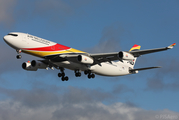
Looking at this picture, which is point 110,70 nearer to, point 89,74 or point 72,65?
point 89,74

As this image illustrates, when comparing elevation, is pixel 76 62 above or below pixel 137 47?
below

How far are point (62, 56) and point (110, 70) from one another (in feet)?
35.8

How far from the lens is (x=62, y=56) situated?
41.4 meters

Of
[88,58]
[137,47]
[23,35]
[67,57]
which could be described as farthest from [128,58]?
[137,47]

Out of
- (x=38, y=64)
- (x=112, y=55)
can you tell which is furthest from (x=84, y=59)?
(x=38, y=64)

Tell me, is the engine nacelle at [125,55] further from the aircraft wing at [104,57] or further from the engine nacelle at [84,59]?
the engine nacelle at [84,59]

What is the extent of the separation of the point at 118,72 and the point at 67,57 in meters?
12.8

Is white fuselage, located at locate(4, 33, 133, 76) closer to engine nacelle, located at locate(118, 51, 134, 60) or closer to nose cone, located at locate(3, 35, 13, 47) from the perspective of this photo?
nose cone, located at locate(3, 35, 13, 47)

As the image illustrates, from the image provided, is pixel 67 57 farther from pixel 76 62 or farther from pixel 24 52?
pixel 24 52

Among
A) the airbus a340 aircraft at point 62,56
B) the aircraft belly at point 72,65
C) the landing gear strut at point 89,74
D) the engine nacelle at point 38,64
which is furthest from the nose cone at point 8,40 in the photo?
the landing gear strut at point 89,74

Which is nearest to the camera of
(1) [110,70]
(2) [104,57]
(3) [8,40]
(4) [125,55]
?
(3) [8,40]

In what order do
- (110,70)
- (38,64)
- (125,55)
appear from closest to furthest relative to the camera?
(125,55) → (38,64) → (110,70)

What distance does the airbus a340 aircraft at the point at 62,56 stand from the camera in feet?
129

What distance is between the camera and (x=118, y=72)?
166ft
